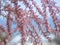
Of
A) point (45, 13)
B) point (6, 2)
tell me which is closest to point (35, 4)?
point (45, 13)

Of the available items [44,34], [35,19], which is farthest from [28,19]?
[44,34]

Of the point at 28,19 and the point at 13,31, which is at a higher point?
the point at 28,19

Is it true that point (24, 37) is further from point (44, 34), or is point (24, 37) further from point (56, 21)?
point (56, 21)

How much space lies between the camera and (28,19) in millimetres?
4145

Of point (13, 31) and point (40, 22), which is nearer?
point (40, 22)

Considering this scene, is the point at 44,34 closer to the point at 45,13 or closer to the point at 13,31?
the point at 45,13

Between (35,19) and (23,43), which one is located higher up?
(35,19)

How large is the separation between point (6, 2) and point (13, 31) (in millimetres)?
707

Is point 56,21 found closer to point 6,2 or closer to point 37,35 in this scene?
point 37,35

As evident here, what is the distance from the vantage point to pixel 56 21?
13.8 feet

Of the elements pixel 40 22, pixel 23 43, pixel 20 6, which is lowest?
pixel 23 43

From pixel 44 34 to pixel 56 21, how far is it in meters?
0.33

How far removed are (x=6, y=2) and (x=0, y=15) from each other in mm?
289

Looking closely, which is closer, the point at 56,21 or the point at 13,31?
the point at 56,21
